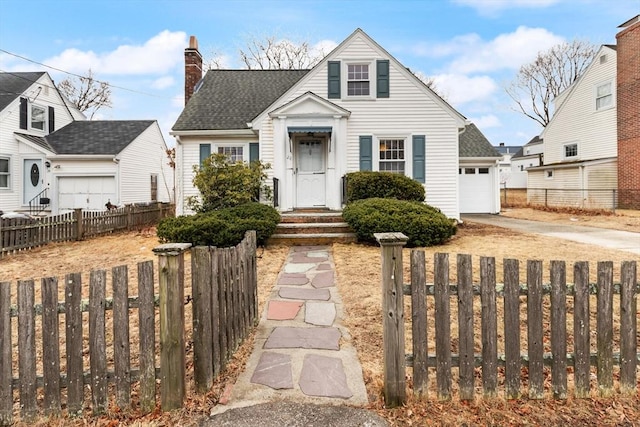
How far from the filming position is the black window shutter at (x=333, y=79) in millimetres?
13109

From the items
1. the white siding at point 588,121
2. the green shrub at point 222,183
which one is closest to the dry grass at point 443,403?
the green shrub at point 222,183

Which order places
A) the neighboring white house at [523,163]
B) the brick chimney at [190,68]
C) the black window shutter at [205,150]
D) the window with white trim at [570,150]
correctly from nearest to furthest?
the black window shutter at [205,150], the brick chimney at [190,68], the window with white trim at [570,150], the neighboring white house at [523,163]

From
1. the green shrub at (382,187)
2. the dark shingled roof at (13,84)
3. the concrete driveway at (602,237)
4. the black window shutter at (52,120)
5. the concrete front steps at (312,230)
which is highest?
the dark shingled roof at (13,84)

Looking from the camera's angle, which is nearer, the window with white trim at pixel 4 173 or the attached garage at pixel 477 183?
the window with white trim at pixel 4 173

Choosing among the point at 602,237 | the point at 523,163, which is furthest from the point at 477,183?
the point at 523,163

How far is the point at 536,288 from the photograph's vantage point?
9.66 ft

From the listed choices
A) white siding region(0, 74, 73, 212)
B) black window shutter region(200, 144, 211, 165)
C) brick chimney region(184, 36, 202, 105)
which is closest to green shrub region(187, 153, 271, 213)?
black window shutter region(200, 144, 211, 165)

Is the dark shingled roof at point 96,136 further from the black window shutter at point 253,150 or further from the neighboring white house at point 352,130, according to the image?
the black window shutter at point 253,150

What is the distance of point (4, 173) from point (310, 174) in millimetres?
15469

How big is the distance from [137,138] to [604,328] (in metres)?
22.9

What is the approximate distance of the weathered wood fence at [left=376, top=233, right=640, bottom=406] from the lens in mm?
2883

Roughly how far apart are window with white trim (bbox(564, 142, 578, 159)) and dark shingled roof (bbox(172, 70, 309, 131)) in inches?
661

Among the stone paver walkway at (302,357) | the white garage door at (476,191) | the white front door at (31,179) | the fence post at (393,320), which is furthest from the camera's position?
the white garage door at (476,191)

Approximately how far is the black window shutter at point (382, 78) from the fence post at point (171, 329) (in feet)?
37.6
